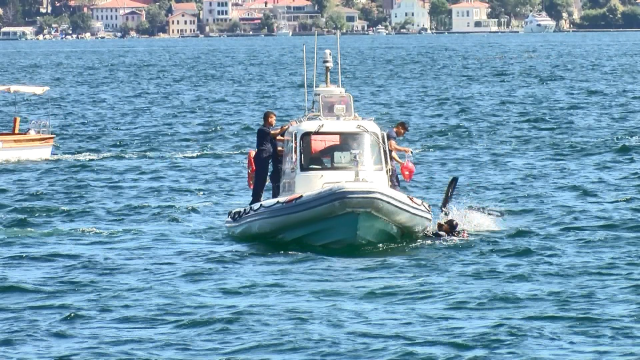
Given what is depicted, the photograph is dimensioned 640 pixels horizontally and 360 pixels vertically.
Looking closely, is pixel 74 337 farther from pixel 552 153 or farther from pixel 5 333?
pixel 552 153

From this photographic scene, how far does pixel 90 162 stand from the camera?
3800cm

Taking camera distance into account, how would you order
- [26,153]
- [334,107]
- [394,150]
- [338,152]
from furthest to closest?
1. [26,153]
2. [334,107]
3. [394,150]
4. [338,152]

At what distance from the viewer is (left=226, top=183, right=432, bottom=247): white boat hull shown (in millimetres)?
22562

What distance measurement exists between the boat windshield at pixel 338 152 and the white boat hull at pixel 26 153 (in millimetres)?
14771

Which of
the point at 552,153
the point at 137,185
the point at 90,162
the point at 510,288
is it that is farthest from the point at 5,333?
the point at 552,153

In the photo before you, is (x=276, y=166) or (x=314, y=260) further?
(x=276, y=166)

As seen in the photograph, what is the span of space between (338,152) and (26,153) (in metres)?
15.6

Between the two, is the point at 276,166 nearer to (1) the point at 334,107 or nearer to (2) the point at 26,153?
(1) the point at 334,107

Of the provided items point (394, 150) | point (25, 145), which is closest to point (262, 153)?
point (394, 150)

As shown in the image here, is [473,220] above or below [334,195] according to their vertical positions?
below

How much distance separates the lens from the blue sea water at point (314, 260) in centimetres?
1798

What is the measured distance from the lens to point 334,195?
2248cm

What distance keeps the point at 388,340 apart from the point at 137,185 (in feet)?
52.8

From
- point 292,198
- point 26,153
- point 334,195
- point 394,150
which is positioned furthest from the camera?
point 26,153
